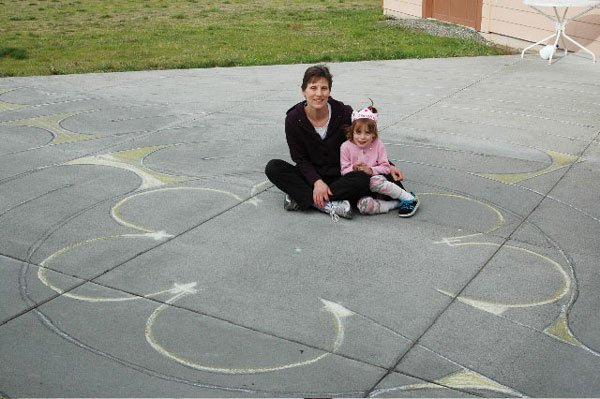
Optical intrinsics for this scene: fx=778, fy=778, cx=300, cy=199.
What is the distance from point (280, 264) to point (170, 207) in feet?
3.96

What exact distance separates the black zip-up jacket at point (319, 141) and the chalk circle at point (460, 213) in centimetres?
65

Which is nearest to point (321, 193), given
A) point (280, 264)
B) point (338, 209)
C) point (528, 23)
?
point (338, 209)

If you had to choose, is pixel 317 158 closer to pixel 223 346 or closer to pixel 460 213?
pixel 460 213

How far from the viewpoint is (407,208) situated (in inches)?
196

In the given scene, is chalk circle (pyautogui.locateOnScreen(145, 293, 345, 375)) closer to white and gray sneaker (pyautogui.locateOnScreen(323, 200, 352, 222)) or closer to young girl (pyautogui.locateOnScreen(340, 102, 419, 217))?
white and gray sneaker (pyautogui.locateOnScreen(323, 200, 352, 222))

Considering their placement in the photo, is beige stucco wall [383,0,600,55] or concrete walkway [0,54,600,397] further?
beige stucco wall [383,0,600,55]

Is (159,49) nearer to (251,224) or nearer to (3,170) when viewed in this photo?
(3,170)

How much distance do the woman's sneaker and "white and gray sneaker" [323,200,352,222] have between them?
0.33 metres

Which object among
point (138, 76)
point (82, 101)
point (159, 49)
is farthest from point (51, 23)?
point (82, 101)

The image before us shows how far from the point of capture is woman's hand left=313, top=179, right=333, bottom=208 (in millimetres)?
4984

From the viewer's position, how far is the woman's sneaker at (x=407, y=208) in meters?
4.97

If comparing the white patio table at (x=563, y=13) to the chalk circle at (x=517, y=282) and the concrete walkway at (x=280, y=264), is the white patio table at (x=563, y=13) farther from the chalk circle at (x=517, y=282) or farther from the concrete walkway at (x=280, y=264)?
the chalk circle at (x=517, y=282)

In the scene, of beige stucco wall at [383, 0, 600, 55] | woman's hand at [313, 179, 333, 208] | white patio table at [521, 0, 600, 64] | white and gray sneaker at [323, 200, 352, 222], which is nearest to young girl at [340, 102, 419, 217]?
white and gray sneaker at [323, 200, 352, 222]

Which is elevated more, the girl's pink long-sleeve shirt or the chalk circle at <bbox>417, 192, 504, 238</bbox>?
the girl's pink long-sleeve shirt
